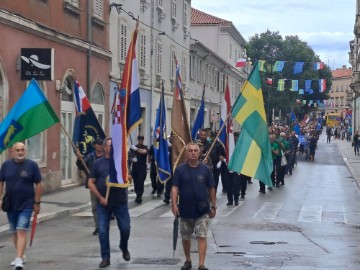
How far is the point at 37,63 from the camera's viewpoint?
18.4 metres

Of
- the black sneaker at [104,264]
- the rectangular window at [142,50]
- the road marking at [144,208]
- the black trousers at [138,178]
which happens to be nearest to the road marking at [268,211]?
the road marking at [144,208]

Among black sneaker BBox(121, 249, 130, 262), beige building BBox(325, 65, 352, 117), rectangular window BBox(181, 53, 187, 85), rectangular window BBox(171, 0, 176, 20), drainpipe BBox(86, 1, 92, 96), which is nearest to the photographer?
black sneaker BBox(121, 249, 130, 262)

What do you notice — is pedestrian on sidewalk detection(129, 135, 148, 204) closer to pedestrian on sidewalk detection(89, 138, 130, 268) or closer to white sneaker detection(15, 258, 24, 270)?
pedestrian on sidewalk detection(89, 138, 130, 268)

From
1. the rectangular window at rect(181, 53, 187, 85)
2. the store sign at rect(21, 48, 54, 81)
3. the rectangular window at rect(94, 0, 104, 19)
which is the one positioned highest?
the rectangular window at rect(94, 0, 104, 19)

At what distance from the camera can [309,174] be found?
106 feet

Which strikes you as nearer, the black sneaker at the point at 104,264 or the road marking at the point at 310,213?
the black sneaker at the point at 104,264

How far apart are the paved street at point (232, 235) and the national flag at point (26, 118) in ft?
5.54

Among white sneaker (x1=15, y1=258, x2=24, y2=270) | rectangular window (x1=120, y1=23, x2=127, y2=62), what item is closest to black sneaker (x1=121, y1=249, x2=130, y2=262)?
white sneaker (x1=15, y1=258, x2=24, y2=270)

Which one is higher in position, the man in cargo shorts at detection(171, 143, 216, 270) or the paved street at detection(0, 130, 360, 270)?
the man in cargo shorts at detection(171, 143, 216, 270)

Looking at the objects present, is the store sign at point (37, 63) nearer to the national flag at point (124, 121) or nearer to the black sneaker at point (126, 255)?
the national flag at point (124, 121)

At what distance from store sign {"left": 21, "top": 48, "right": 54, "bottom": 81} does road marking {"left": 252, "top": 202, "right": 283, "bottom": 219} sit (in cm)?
567

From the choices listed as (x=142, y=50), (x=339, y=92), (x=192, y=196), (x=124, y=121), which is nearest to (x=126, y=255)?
(x=192, y=196)

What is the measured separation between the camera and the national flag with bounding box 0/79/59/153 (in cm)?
1159

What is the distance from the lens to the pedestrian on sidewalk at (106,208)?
32.6 feet
